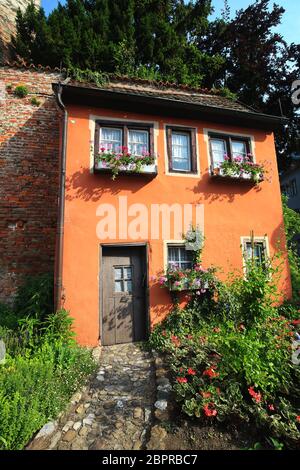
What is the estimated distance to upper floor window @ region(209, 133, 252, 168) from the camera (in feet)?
23.8

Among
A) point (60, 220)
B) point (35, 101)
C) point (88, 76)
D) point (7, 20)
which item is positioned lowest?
point (60, 220)

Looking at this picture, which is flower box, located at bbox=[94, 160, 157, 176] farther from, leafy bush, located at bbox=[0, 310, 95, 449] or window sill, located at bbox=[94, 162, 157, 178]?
leafy bush, located at bbox=[0, 310, 95, 449]

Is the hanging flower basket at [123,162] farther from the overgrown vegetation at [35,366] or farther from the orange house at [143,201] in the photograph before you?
the overgrown vegetation at [35,366]

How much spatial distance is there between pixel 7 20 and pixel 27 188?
893 centimetres

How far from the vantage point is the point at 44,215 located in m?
7.27

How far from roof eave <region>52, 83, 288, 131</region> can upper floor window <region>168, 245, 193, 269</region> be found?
3.69m

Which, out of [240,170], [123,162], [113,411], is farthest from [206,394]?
[240,170]

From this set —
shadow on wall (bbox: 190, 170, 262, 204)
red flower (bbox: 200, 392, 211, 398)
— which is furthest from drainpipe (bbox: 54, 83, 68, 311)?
red flower (bbox: 200, 392, 211, 398)

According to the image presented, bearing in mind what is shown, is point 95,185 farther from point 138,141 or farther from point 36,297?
point 36,297

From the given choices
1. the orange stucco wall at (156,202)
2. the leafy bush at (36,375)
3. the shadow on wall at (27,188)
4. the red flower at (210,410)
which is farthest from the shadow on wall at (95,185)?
the red flower at (210,410)

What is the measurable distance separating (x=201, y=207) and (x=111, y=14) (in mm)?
9827

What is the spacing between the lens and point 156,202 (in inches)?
254

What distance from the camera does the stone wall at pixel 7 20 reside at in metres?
9.99
